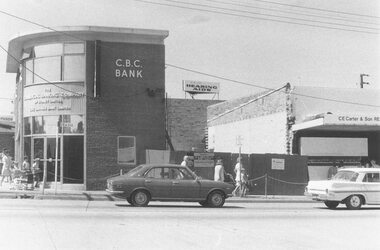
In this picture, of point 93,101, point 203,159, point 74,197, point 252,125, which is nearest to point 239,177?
point 203,159

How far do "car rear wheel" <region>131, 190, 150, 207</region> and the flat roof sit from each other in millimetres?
9965

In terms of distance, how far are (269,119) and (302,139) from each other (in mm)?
2679

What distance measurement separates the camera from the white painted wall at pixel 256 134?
27236 millimetres

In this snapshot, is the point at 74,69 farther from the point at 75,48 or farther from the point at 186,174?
the point at 186,174

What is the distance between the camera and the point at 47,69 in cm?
2519

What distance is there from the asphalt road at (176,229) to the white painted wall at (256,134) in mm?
11533

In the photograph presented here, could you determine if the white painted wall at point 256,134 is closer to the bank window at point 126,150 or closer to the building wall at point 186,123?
the building wall at point 186,123

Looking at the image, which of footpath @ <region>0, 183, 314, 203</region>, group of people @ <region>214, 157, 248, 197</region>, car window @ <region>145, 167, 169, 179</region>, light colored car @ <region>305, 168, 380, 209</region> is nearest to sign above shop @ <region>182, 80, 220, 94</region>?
group of people @ <region>214, 157, 248, 197</region>

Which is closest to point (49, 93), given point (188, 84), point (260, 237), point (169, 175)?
point (169, 175)

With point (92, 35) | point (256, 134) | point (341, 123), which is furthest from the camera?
point (256, 134)

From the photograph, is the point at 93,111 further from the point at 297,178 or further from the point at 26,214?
the point at 26,214

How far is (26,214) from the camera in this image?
13.5 meters

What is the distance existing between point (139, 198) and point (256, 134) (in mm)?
13800

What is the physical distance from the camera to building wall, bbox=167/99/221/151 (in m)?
38.6
